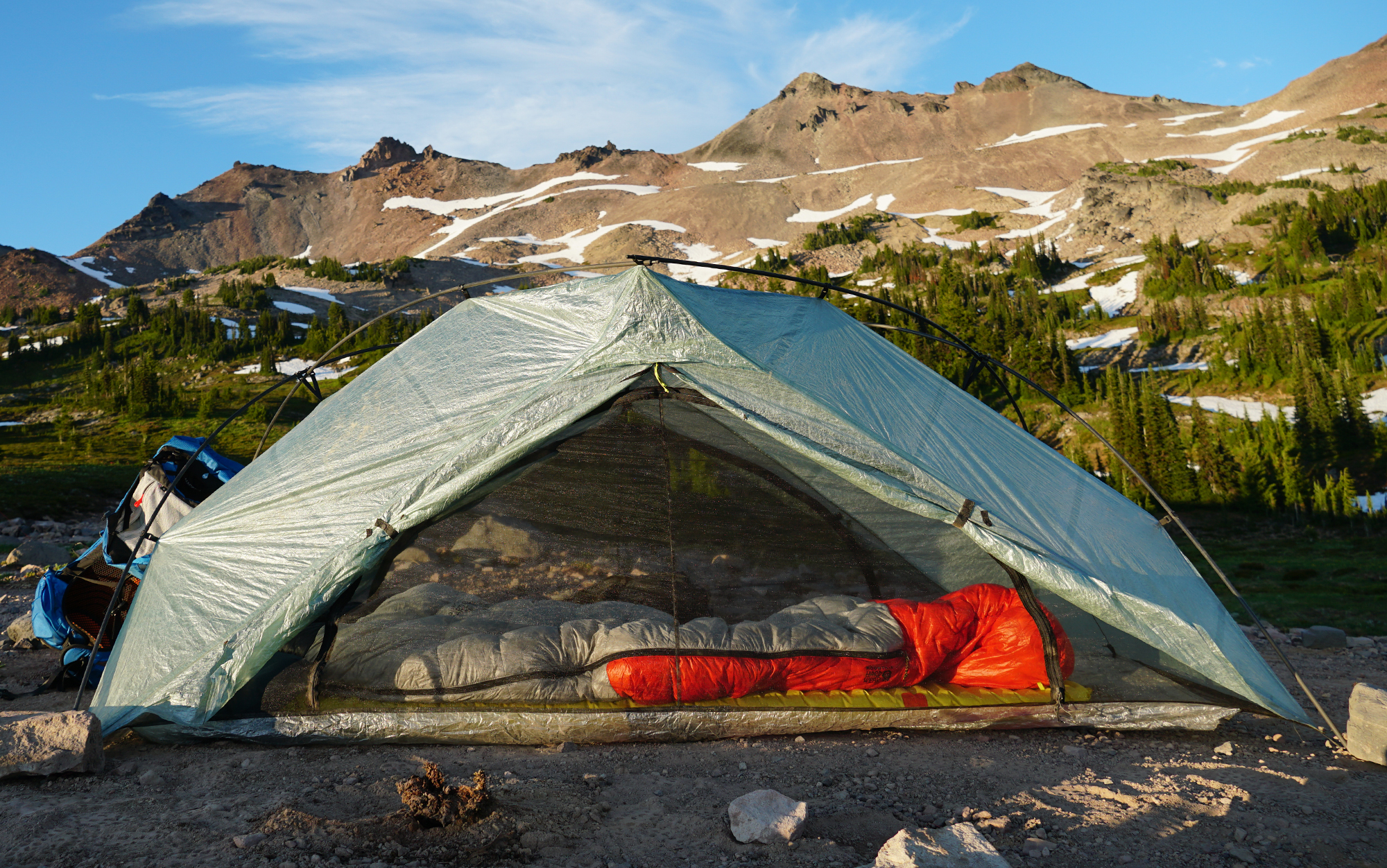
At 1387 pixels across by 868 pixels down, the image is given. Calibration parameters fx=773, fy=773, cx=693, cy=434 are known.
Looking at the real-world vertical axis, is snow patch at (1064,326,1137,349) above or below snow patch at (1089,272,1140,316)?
below

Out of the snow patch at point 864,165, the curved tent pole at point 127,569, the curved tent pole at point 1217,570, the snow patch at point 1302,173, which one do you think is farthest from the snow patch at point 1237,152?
the curved tent pole at point 127,569

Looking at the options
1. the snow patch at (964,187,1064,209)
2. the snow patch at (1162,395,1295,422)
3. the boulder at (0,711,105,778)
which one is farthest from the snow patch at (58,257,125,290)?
the boulder at (0,711,105,778)

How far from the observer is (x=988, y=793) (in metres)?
4.39

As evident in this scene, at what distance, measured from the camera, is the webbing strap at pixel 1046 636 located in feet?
18.0

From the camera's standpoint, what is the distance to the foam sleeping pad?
5410 mm

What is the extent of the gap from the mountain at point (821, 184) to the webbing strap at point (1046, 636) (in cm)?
5979

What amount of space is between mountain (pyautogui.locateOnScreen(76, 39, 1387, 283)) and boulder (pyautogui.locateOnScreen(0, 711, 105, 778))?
6427 cm

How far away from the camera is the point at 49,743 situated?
4.48 metres

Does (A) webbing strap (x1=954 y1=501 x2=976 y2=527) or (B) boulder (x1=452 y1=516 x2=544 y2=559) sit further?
(B) boulder (x1=452 y1=516 x2=544 y2=559)

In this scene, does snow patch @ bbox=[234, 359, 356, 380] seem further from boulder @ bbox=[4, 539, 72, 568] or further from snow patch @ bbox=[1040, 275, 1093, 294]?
snow patch @ bbox=[1040, 275, 1093, 294]

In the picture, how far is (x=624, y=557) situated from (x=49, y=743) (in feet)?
11.7

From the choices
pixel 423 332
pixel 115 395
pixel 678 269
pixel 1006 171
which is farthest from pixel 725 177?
pixel 423 332

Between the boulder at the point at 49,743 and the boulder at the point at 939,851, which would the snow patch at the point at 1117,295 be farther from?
the boulder at the point at 49,743

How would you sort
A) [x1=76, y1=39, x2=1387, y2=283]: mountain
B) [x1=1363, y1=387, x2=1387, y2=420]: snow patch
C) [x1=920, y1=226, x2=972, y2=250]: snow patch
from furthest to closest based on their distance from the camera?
[x1=76, y1=39, x2=1387, y2=283]: mountain, [x1=920, y1=226, x2=972, y2=250]: snow patch, [x1=1363, y1=387, x2=1387, y2=420]: snow patch
